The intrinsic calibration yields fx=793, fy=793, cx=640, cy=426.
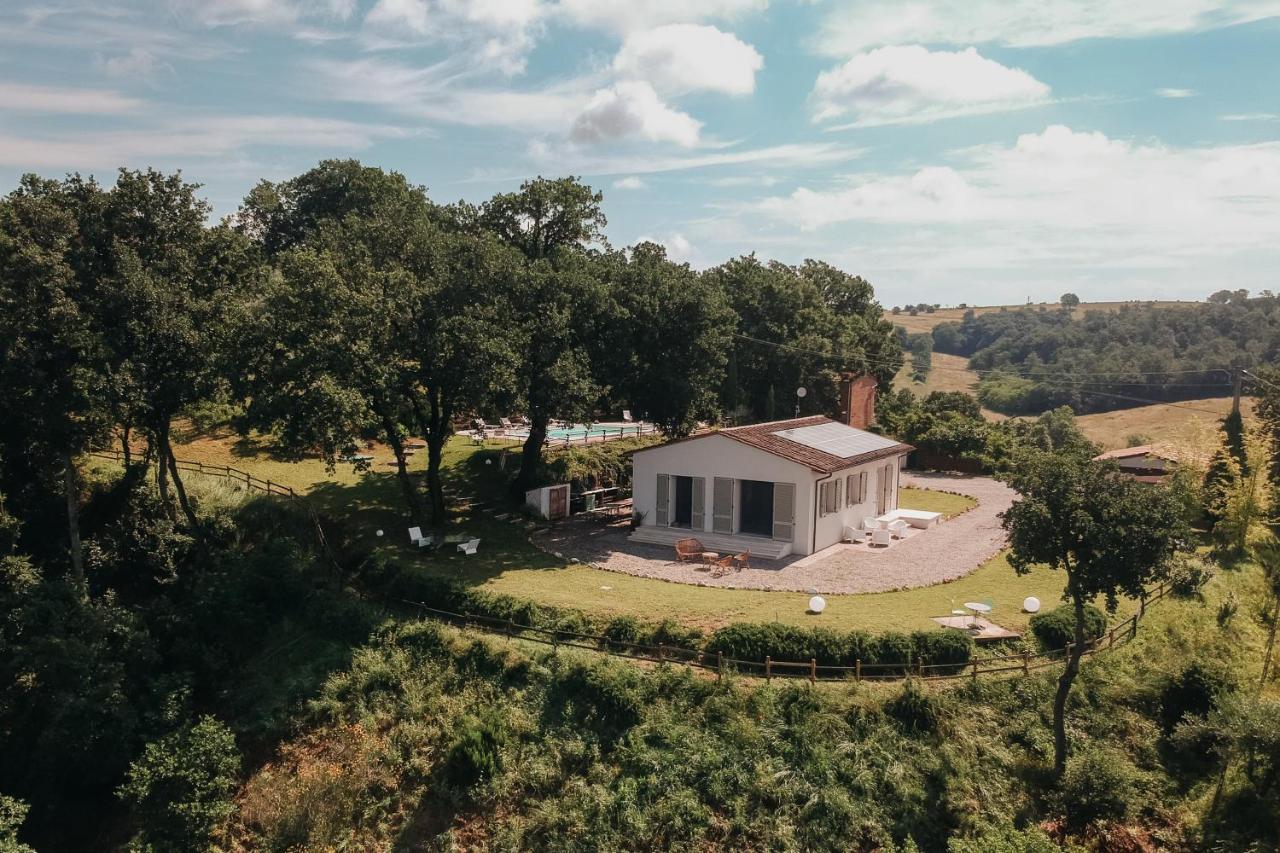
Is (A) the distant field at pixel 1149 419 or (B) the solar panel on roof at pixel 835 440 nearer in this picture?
(B) the solar panel on roof at pixel 835 440

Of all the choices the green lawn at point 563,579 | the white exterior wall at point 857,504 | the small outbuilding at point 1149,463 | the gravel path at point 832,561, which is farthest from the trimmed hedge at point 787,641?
the small outbuilding at point 1149,463

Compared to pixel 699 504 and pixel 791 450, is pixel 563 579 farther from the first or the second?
pixel 791 450

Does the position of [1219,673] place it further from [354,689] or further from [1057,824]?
[354,689]

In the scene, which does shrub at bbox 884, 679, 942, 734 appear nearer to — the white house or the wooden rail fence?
the wooden rail fence

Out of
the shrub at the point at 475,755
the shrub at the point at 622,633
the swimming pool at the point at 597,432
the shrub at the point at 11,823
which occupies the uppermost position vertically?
the swimming pool at the point at 597,432

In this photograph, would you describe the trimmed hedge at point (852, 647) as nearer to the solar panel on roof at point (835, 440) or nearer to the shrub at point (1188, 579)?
the shrub at point (1188, 579)

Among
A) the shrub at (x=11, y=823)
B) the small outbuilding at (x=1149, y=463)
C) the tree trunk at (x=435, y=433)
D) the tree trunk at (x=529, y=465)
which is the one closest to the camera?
the shrub at (x=11, y=823)

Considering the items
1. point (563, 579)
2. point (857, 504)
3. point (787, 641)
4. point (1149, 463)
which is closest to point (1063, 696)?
point (787, 641)
